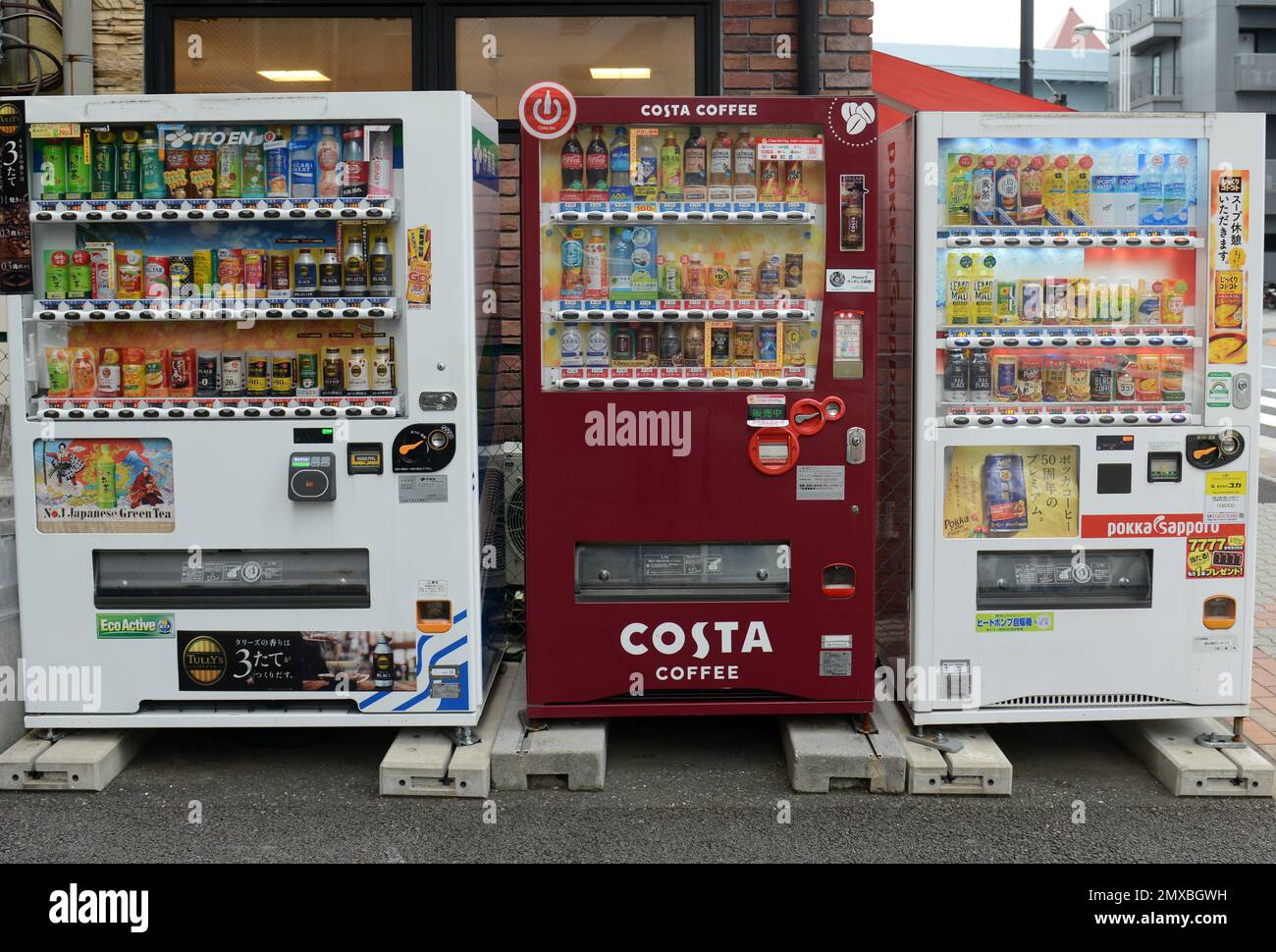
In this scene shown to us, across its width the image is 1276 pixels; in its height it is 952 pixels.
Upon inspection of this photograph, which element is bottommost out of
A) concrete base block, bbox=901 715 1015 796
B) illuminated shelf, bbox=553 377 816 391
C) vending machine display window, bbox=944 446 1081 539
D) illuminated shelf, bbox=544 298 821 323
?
concrete base block, bbox=901 715 1015 796

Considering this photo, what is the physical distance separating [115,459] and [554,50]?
3.25m

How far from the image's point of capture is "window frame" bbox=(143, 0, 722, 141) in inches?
241

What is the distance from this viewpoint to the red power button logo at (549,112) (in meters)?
4.34

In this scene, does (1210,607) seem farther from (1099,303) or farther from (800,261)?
(800,261)

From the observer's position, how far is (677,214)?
4.36 m

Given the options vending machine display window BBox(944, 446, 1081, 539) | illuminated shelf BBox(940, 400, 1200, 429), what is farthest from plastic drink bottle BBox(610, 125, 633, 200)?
vending machine display window BBox(944, 446, 1081, 539)

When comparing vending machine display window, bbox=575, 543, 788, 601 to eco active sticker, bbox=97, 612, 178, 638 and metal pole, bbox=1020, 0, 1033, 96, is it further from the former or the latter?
metal pole, bbox=1020, 0, 1033, 96

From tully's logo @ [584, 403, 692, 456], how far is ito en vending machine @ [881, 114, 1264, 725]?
3.02 ft

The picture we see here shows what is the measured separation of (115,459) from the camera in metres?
4.48

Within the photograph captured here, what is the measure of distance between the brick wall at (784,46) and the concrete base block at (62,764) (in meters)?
Answer: 4.33

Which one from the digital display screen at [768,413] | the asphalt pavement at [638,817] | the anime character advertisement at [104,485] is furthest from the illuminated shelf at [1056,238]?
the anime character advertisement at [104,485]

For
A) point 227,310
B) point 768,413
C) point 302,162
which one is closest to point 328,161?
point 302,162

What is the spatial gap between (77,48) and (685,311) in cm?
374

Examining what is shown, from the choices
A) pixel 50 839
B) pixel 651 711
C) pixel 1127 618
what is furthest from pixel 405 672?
pixel 1127 618
